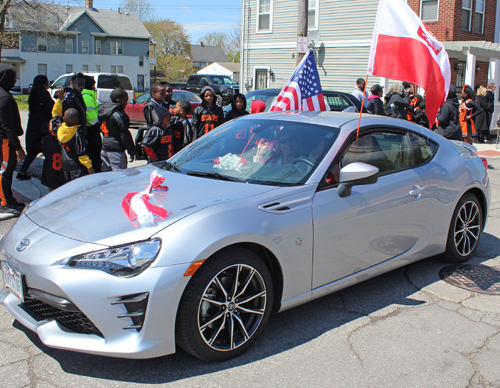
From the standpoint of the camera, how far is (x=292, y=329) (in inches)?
144

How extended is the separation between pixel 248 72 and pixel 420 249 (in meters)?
22.6

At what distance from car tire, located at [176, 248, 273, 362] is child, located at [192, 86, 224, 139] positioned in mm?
4675

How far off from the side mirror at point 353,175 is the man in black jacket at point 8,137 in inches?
171

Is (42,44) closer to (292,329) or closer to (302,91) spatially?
(302,91)

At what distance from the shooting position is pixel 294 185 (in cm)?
362

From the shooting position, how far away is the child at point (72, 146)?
6.36m

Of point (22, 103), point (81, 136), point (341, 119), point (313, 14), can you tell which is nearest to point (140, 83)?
point (22, 103)

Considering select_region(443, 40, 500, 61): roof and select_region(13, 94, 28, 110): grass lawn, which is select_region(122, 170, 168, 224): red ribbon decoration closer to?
select_region(443, 40, 500, 61): roof

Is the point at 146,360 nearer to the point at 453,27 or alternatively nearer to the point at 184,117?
the point at 184,117

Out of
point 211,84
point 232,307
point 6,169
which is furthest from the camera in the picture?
point 211,84

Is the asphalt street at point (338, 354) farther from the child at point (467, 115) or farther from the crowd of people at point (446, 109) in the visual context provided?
the child at point (467, 115)

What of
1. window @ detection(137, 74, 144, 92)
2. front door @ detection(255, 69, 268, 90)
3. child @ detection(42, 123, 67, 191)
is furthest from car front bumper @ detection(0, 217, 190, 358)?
window @ detection(137, 74, 144, 92)

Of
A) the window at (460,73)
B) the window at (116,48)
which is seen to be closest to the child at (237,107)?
the window at (460,73)

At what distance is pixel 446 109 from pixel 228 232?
8345 mm
